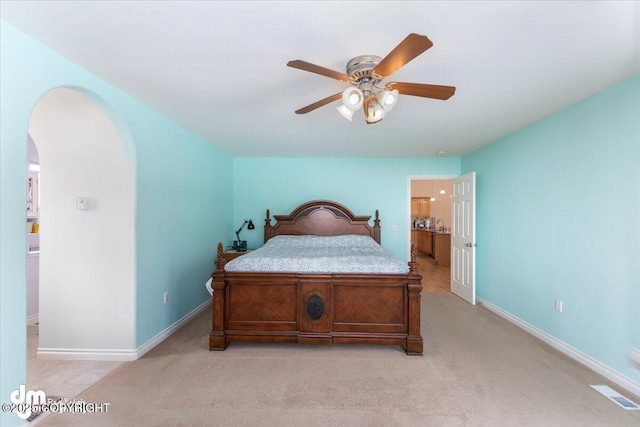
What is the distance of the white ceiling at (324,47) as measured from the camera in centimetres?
138

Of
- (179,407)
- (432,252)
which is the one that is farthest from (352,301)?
(432,252)

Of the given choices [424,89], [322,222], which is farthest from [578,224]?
→ [322,222]

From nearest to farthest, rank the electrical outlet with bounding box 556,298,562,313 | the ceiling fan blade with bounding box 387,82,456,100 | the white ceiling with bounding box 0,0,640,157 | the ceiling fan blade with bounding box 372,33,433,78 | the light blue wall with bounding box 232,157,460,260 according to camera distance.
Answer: the ceiling fan blade with bounding box 372,33,433,78 → the white ceiling with bounding box 0,0,640,157 → the ceiling fan blade with bounding box 387,82,456,100 → the electrical outlet with bounding box 556,298,562,313 → the light blue wall with bounding box 232,157,460,260

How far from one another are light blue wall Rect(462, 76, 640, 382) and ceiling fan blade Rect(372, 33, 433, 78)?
2.01 m

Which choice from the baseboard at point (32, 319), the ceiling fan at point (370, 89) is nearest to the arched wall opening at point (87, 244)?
the baseboard at point (32, 319)

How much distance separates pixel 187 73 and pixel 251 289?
1920 mm

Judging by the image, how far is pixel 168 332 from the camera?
2896 mm

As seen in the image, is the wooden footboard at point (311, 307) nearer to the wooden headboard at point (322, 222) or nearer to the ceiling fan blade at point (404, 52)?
the ceiling fan blade at point (404, 52)

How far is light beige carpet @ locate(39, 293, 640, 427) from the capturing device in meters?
1.75

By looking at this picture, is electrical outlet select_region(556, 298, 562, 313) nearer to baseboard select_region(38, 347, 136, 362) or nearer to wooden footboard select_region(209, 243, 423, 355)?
wooden footboard select_region(209, 243, 423, 355)

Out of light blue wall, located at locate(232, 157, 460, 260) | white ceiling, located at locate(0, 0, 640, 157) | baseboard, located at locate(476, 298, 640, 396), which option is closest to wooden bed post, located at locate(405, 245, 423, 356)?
baseboard, located at locate(476, 298, 640, 396)

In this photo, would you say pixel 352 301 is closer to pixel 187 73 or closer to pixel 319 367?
pixel 319 367

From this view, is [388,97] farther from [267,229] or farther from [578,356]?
[267,229]

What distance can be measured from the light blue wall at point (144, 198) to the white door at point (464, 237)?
12.5ft
